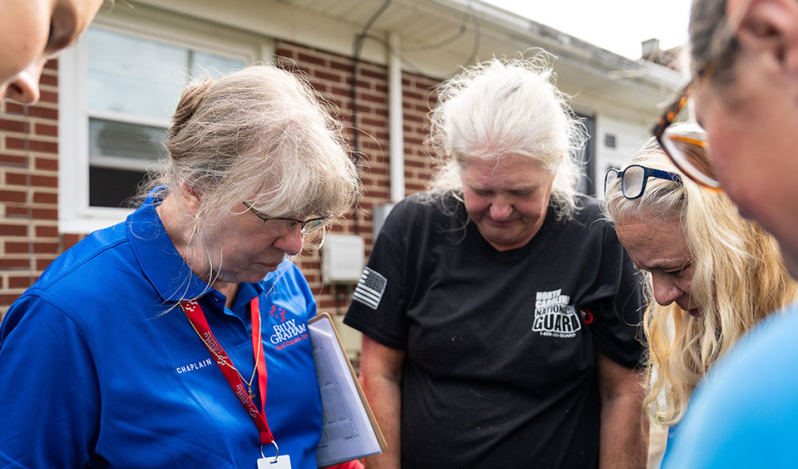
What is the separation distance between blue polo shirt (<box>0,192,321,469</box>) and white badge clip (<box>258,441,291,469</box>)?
0.06 ft

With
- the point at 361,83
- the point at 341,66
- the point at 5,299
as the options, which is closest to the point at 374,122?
the point at 361,83

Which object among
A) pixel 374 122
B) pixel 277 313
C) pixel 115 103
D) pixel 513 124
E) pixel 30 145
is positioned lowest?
pixel 277 313

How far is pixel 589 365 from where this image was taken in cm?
212

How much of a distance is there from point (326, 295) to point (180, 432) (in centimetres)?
298

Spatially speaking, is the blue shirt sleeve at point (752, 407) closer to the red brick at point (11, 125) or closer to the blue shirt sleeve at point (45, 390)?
the blue shirt sleeve at point (45, 390)

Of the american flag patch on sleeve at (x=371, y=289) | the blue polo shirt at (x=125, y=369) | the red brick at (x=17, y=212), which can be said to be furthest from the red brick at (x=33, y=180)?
the american flag patch on sleeve at (x=371, y=289)

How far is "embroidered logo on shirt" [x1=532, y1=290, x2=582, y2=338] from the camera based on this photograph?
2.10 metres

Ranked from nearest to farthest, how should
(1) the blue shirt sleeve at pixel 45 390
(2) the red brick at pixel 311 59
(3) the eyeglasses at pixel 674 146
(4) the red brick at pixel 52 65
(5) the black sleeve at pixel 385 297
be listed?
(3) the eyeglasses at pixel 674 146 → (1) the blue shirt sleeve at pixel 45 390 → (5) the black sleeve at pixel 385 297 → (4) the red brick at pixel 52 65 → (2) the red brick at pixel 311 59

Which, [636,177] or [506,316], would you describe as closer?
[636,177]

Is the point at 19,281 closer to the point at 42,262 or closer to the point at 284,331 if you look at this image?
the point at 42,262

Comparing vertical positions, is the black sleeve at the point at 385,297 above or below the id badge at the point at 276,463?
above

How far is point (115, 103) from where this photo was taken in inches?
145

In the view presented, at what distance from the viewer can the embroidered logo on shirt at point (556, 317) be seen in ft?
6.88

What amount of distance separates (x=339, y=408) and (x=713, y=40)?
1.57m
